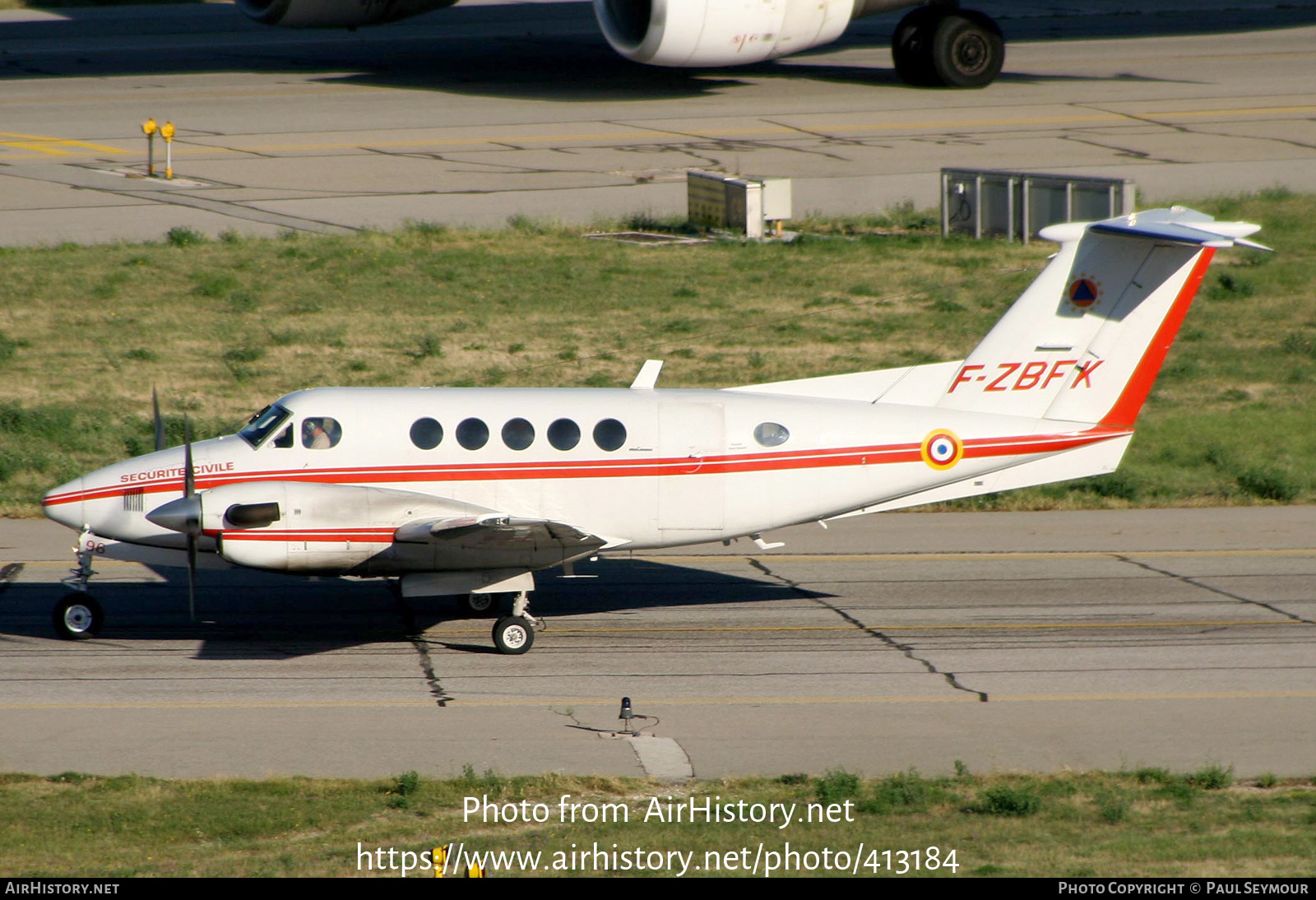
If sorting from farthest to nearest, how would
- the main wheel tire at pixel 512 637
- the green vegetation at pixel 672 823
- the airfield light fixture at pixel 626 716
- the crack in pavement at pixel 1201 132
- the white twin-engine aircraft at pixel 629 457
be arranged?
1. the crack in pavement at pixel 1201 132
2. the main wheel tire at pixel 512 637
3. the white twin-engine aircraft at pixel 629 457
4. the airfield light fixture at pixel 626 716
5. the green vegetation at pixel 672 823

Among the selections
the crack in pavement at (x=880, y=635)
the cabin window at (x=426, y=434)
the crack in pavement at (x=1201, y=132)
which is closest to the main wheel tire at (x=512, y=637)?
the cabin window at (x=426, y=434)

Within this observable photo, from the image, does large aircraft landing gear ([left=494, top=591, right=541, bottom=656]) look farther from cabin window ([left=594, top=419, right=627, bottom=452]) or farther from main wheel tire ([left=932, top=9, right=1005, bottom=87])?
main wheel tire ([left=932, top=9, right=1005, bottom=87])

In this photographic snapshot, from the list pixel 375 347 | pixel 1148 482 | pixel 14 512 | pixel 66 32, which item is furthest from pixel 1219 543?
pixel 66 32

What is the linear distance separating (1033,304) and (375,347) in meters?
14.3

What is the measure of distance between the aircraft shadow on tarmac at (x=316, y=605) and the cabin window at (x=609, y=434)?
1.87 meters

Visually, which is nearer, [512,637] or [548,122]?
[512,637]

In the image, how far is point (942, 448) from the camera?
658 inches

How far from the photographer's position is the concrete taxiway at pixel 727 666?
512 inches

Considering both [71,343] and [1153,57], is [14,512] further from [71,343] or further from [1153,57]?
[1153,57]

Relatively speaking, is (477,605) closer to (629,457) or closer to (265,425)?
(629,457)

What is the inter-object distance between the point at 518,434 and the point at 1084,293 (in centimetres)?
652

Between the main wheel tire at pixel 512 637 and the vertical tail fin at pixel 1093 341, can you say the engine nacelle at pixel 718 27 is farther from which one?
the main wheel tire at pixel 512 637

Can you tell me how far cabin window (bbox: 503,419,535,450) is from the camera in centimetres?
1619

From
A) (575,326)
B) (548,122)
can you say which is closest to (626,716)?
(575,326)
